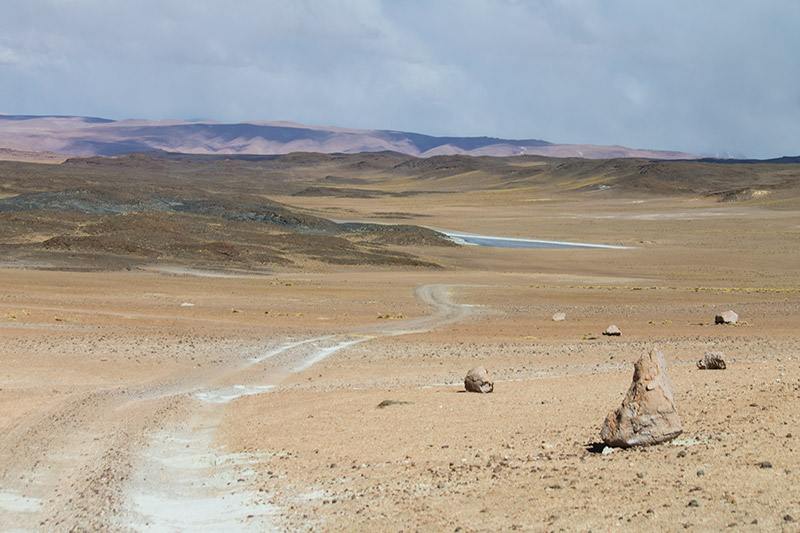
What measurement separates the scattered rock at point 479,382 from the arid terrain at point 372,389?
30 cm

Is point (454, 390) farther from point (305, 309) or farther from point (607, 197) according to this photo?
point (607, 197)

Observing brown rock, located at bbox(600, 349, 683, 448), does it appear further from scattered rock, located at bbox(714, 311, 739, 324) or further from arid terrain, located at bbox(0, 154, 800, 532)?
scattered rock, located at bbox(714, 311, 739, 324)

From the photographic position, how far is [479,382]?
43.4ft

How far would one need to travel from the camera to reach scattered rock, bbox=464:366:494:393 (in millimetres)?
13234

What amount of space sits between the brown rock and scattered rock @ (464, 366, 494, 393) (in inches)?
183

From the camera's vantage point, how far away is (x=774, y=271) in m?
45.6

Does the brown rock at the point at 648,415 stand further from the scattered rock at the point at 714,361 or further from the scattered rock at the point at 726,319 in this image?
the scattered rock at the point at 726,319

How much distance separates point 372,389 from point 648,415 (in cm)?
687

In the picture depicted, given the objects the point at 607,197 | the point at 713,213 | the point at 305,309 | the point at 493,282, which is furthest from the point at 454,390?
→ the point at 607,197

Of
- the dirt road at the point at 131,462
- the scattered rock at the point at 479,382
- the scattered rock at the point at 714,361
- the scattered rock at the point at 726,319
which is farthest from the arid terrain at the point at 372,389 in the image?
the scattered rock at the point at 726,319

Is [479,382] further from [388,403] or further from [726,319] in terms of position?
[726,319]

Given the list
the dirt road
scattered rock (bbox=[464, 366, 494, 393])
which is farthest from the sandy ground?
scattered rock (bbox=[464, 366, 494, 393])

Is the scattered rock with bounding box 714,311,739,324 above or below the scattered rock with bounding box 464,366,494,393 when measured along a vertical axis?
below

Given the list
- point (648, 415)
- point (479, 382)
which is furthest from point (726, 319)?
point (648, 415)
